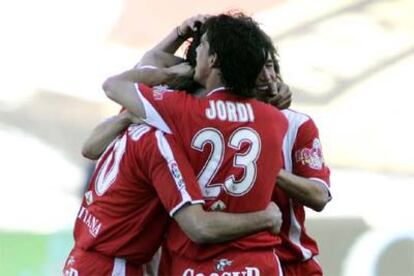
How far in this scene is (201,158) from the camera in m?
2.48

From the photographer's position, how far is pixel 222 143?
8.11 ft

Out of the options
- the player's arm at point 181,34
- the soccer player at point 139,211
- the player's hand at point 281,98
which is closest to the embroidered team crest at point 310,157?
the player's hand at point 281,98

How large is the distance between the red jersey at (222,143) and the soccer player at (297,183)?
0.44 feet

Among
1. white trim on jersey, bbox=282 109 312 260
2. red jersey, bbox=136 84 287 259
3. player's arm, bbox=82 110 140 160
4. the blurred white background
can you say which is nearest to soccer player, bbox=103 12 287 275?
red jersey, bbox=136 84 287 259

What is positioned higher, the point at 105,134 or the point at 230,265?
the point at 105,134

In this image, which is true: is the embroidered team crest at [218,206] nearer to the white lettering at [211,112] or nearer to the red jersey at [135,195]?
the red jersey at [135,195]

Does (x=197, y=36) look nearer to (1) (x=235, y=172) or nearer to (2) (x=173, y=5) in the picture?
(1) (x=235, y=172)

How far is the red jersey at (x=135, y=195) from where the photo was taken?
2.45m

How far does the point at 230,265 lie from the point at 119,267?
1.04ft

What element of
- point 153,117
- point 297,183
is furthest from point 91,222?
point 297,183

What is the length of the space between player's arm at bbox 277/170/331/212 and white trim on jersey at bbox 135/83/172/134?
363 millimetres

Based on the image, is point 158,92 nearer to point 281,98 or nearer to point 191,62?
point 191,62

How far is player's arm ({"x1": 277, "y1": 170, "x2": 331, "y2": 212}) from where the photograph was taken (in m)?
2.67

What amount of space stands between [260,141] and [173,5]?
91.5 inches
